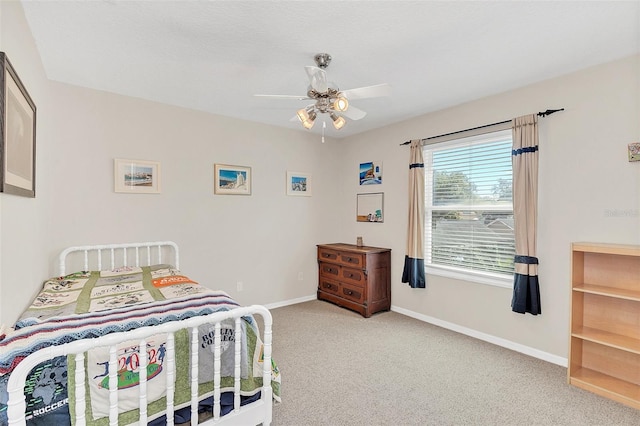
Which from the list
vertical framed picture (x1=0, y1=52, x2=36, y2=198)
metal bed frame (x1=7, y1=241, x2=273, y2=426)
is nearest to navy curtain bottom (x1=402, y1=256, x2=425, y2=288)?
metal bed frame (x1=7, y1=241, x2=273, y2=426)

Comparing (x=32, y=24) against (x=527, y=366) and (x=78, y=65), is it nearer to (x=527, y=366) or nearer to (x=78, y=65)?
(x=78, y=65)

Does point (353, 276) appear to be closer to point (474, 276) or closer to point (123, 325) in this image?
point (474, 276)

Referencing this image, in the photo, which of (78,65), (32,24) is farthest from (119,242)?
(32,24)

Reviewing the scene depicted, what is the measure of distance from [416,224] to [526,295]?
4.29 feet

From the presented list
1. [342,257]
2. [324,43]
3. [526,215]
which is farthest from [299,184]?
[526,215]

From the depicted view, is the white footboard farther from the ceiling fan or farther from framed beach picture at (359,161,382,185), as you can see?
framed beach picture at (359,161,382,185)

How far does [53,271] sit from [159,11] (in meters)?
2.56

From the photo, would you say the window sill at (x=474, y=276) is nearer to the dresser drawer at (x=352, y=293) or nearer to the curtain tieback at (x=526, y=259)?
the curtain tieback at (x=526, y=259)

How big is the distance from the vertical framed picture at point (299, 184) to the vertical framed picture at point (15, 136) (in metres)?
2.79

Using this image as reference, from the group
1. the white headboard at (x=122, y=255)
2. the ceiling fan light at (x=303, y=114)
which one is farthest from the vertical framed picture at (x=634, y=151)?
the white headboard at (x=122, y=255)

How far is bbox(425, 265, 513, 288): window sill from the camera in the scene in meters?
3.12

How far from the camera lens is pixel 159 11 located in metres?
1.87

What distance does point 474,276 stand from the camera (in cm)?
336

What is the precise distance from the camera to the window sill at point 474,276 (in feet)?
10.2
